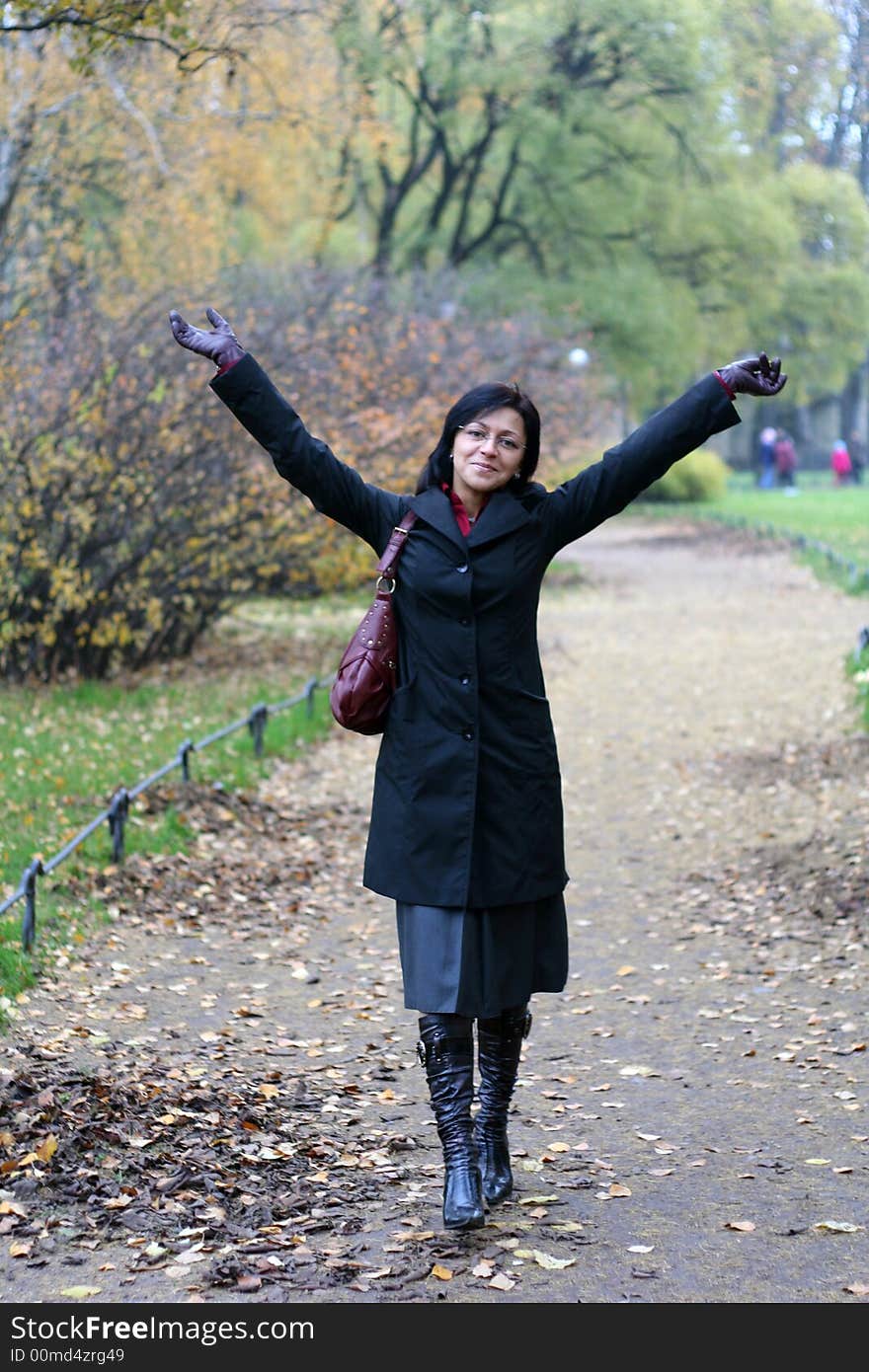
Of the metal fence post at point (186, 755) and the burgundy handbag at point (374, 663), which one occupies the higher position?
the burgundy handbag at point (374, 663)

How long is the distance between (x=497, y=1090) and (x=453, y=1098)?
0.70 ft

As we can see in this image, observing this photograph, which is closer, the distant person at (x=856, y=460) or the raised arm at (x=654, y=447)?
the raised arm at (x=654, y=447)

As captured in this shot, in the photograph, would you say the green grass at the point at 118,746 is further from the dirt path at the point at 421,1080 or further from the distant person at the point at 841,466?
the distant person at the point at 841,466

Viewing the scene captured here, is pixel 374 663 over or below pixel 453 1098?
over

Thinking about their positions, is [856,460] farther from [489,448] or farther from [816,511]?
[489,448]

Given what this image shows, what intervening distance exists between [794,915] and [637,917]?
2.41 feet

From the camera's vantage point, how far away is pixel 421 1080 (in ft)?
19.8

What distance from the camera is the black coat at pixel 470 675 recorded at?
439 centimetres

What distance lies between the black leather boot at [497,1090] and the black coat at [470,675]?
1.29ft

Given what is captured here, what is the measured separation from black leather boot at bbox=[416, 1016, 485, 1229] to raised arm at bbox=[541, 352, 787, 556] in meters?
1.27

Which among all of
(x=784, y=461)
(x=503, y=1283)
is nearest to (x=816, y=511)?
(x=784, y=461)

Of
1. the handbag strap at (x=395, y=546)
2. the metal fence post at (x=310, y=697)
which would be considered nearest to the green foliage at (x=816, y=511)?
the metal fence post at (x=310, y=697)

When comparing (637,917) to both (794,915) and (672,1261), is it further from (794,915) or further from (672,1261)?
(672,1261)

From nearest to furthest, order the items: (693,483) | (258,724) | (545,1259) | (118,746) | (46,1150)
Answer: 1. (545,1259)
2. (46,1150)
3. (118,746)
4. (258,724)
5. (693,483)
